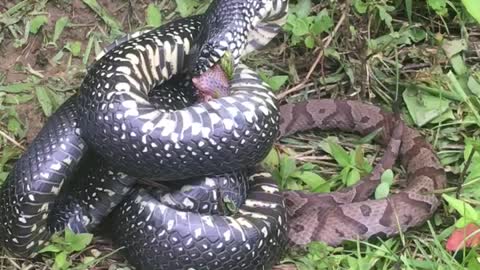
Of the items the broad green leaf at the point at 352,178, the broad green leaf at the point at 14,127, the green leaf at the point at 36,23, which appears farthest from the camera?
the green leaf at the point at 36,23

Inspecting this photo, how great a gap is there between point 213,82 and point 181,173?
499 mm

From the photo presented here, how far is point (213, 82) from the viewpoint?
402 cm

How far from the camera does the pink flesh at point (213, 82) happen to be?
4.01 meters

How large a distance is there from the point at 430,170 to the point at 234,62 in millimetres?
1201

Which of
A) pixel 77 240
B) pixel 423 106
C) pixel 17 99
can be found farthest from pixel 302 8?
pixel 77 240

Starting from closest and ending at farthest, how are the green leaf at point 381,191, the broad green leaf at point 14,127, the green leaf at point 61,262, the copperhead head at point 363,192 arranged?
the green leaf at point 61,262, the copperhead head at point 363,192, the green leaf at point 381,191, the broad green leaf at point 14,127

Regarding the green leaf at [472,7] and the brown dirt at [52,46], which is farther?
the brown dirt at [52,46]

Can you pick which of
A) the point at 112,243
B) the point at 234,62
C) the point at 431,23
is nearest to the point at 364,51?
the point at 431,23

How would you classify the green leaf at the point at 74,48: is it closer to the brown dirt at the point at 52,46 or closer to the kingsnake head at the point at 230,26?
the brown dirt at the point at 52,46

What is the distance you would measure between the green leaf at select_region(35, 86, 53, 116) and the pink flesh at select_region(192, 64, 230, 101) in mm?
1073

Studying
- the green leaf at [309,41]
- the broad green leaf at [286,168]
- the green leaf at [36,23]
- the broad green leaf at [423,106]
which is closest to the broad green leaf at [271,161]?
the broad green leaf at [286,168]

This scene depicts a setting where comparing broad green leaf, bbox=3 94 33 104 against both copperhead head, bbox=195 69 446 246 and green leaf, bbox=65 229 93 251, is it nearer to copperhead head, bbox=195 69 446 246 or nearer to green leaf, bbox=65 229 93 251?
green leaf, bbox=65 229 93 251

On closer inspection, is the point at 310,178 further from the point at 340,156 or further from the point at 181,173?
the point at 181,173

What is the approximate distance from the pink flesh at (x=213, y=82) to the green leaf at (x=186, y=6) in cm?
129
